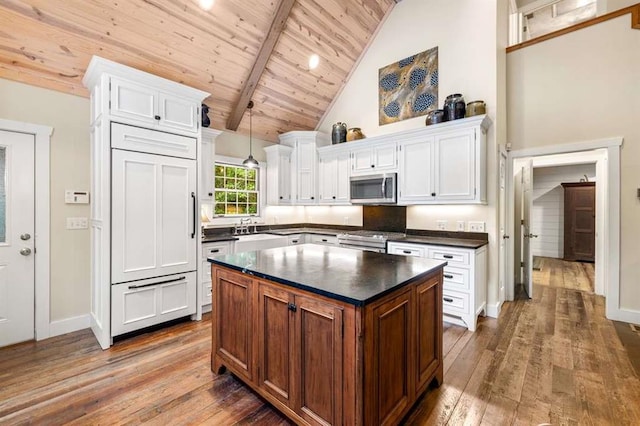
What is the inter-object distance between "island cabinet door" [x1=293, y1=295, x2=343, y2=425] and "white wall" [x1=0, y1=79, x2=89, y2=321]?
9.83 feet

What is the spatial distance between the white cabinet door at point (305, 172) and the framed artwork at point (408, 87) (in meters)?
1.31

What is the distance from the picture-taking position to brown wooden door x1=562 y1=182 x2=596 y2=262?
271 inches

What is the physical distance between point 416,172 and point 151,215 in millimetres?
3270

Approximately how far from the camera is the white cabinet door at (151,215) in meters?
2.89

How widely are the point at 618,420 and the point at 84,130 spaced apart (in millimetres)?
5212

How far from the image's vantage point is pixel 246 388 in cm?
216

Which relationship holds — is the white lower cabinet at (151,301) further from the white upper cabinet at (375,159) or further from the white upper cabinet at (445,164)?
the white upper cabinet at (445,164)

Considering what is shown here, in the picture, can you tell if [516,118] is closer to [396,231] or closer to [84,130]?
[396,231]

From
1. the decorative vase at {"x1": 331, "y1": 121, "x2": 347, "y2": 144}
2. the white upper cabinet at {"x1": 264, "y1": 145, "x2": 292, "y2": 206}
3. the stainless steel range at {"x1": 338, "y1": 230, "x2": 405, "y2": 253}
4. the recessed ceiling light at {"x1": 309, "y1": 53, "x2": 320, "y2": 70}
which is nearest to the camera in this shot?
the stainless steel range at {"x1": 338, "y1": 230, "x2": 405, "y2": 253}

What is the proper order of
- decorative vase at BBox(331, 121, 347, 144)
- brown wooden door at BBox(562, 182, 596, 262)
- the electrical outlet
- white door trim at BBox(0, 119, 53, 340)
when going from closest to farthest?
white door trim at BBox(0, 119, 53, 340) → the electrical outlet → decorative vase at BBox(331, 121, 347, 144) → brown wooden door at BBox(562, 182, 596, 262)

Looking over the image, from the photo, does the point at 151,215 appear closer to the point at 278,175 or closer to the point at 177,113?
the point at 177,113

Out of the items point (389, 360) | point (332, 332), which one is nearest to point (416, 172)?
point (389, 360)

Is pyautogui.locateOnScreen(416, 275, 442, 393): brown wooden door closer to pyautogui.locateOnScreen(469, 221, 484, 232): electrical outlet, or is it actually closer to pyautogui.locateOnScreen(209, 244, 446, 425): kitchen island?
pyautogui.locateOnScreen(209, 244, 446, 425): kitchen island

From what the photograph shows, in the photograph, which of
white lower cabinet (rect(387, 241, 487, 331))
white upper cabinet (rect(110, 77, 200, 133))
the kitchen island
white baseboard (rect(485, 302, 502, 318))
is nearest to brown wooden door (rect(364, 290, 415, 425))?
the kitchen island
